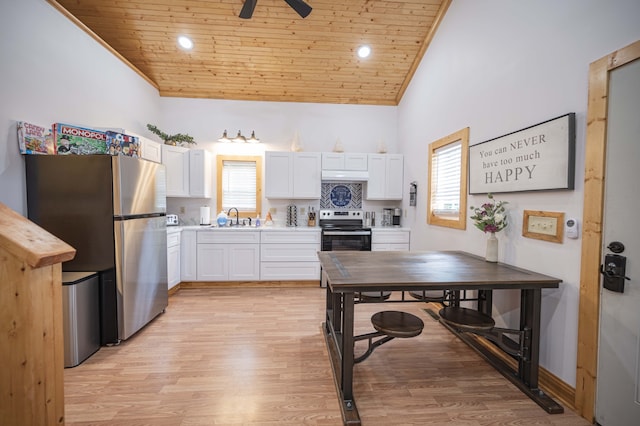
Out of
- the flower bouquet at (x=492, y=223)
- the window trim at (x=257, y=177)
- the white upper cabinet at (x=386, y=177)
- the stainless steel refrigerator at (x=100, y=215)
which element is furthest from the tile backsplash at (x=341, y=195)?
the stainless steel refrigerator at (x=100, y=215)

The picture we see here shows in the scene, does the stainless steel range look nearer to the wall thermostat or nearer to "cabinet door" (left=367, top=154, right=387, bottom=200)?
"cabinet door" (left=367, top=154, right=387, bottom=200)

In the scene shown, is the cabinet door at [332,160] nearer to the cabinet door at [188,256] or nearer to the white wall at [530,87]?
the white wall at [530,87]

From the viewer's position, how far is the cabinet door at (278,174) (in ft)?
14.0

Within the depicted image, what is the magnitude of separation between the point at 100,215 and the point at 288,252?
2321 millimetres

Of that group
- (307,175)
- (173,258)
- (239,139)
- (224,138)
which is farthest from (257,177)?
(173,258)

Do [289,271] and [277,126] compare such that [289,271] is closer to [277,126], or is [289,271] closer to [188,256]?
[188,256]

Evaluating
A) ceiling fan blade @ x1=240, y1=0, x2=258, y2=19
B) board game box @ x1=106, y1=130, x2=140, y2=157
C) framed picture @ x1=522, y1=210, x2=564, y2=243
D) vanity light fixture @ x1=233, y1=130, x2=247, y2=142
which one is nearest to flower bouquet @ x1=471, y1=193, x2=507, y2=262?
framed picture @ x1=522, y1=210, x2=564, y2=243

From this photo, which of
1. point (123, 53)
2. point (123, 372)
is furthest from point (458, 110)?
point (123, 53)

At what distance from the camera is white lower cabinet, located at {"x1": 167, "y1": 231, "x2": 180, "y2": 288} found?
3.59m

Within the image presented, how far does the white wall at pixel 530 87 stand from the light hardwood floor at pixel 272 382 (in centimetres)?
56

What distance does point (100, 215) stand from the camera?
236 cm

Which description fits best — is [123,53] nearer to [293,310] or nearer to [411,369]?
[293,310]

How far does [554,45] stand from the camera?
1867mm

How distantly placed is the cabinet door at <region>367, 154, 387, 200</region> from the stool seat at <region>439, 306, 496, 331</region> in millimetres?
2472
